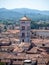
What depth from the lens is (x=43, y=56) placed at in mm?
23703

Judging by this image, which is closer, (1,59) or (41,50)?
(1,59)

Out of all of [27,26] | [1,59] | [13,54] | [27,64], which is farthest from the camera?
[27,26]

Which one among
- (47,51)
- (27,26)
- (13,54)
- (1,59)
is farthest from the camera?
(27,26)

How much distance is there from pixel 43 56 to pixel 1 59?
3.25 m

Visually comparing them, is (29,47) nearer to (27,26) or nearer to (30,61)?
(27,26)

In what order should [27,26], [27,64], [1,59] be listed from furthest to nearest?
[27,26] → [1,59] → [27,64]

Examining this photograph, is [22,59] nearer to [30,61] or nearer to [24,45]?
[30,61]

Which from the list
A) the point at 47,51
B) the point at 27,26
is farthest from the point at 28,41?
the point at 47,51

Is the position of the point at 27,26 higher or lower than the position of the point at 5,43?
higher

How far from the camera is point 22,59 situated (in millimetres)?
23062

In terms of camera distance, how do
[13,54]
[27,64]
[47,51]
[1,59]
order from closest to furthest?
[27,64] < [1,59] < [13,54] < [47,51]

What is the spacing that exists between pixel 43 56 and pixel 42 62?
2411mm

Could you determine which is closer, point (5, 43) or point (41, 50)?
point (41, 50)

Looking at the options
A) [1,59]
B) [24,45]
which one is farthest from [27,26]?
[1,59]
